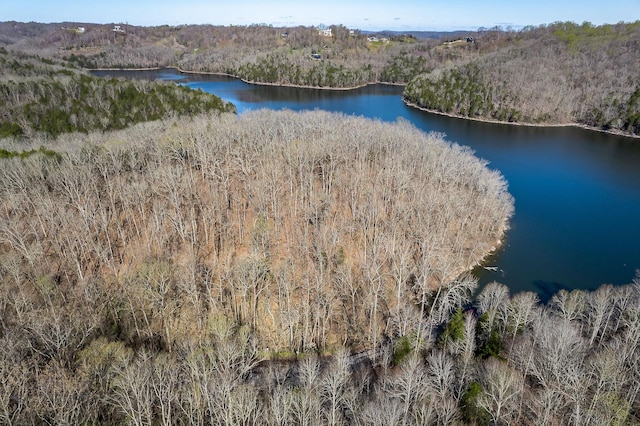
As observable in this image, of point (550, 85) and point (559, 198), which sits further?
point (550, 85)

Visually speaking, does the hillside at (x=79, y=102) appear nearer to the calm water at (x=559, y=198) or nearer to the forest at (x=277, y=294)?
the forest at (x=277, y=294)

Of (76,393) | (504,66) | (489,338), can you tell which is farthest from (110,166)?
(504,66)

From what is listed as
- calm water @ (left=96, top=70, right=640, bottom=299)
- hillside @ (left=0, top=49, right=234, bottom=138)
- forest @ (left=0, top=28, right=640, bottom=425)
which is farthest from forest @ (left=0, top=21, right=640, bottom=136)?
hillside @ (left=0, top=49, right=234, bottom=138)

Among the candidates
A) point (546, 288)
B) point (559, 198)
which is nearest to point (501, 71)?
point (559, 198)

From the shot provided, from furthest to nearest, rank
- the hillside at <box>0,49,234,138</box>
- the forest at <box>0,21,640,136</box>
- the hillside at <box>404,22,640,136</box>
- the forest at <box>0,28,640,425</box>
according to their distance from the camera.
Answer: the forest at <box>0,21,640,136</box> < the hillside at <box>404,22,640,136</box> < the hillside at <box>0,49,234,138</box> < the forest at <box>0,28,640,425</box>

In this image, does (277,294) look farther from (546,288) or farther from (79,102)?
(79,102)

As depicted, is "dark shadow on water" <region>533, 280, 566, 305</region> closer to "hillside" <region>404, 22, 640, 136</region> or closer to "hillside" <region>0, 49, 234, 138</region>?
"hillside" <region>0, 49, 234, 138</region>

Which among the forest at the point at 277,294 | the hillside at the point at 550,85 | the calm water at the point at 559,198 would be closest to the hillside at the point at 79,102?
the forest at the point at 277,294
